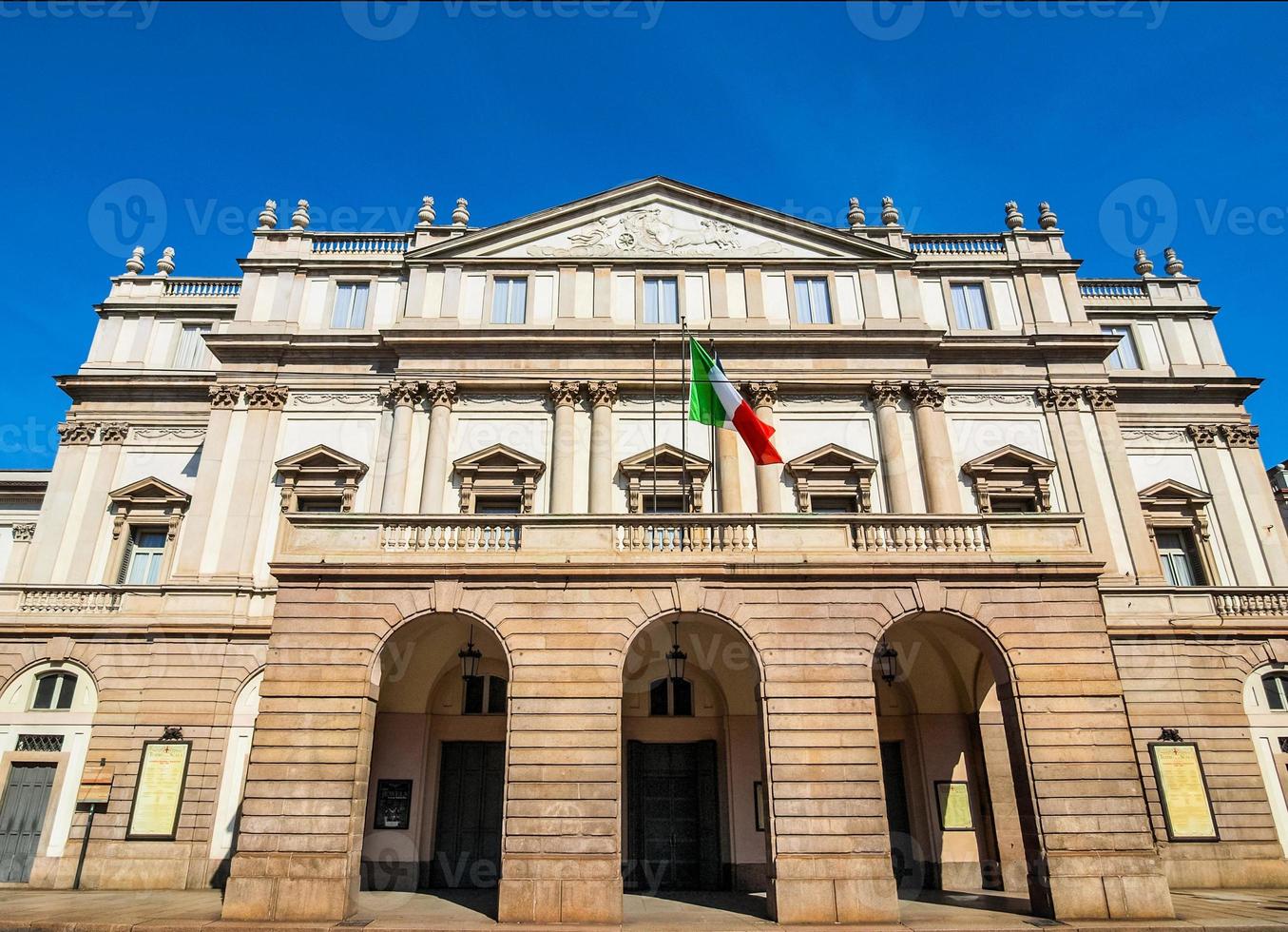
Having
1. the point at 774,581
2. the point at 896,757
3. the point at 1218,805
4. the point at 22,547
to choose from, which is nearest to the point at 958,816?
the point at 896,757

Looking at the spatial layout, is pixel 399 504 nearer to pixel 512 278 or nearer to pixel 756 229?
pixel 512 278

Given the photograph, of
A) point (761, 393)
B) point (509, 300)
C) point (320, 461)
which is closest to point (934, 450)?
point (761, 393)

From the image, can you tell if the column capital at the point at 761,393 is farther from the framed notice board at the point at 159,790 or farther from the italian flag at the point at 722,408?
the framed notice board at the point at 159,790

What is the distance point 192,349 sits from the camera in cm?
2795

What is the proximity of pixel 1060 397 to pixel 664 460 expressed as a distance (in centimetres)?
1217

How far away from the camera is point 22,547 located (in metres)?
30.6

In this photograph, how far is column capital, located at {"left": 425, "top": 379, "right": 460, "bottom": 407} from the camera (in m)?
24.1

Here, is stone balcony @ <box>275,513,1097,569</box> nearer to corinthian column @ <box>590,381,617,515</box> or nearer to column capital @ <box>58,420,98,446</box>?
A: corinthian column @ <box>590,381,617,515</box>

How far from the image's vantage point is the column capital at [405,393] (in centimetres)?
2417

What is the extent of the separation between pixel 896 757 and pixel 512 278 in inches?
697

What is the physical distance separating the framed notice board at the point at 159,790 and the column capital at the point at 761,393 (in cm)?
1718

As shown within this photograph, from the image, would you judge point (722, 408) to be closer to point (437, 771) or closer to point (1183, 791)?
point (437, 771)

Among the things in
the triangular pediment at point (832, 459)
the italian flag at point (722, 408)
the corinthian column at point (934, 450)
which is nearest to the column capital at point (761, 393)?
the triangular pediment at point (832, 459)

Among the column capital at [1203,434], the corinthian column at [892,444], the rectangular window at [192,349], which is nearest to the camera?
the corinthian column at [892,444]
